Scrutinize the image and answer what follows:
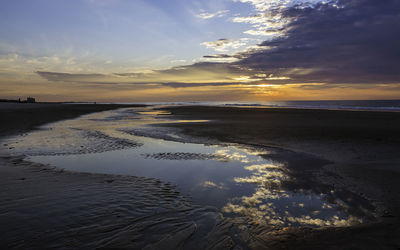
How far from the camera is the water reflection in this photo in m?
5.86

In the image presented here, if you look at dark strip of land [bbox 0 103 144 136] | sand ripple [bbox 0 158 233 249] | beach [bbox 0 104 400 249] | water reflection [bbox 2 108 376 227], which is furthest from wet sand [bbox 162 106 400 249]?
dark strip of land [bbox 0 103 144 136]

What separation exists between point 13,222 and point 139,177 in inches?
156

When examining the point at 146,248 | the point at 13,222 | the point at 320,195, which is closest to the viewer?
the point at 146,248

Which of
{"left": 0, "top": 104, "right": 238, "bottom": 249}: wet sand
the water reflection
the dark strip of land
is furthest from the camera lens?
the dark strip of land

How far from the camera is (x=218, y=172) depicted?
9266mm

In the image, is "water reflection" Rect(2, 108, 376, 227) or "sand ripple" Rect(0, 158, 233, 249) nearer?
"sand ripple" Rect(0, 158, 233, 249)

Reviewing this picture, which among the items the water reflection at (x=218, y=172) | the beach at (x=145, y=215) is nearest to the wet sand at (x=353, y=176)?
the beach at (x=145, y=215)

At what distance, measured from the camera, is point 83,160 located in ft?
36.0

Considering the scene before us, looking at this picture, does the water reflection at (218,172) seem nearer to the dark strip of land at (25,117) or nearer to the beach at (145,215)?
the beach at (145,215)

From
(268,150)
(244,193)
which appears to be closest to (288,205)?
(244,193)

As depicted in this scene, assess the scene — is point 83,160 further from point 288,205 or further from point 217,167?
point 288,205

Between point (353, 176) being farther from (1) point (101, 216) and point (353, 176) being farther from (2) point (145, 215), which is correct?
(1) point (101, 216)

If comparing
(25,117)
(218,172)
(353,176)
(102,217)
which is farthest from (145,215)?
(25,117)

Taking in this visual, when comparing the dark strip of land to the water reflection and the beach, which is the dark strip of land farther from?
the beach
